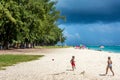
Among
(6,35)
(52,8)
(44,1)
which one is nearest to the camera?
(6,35)

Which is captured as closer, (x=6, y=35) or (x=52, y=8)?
(x=6, y=35)

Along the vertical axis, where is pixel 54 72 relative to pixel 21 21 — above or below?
below

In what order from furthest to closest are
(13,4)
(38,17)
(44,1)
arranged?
(44,1) → (38,17) → (13,4)

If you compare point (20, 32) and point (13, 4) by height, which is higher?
point (13, 4)

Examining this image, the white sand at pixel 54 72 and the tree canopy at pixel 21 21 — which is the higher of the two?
the tree canopy at pixel 21 21

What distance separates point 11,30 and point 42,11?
12.1m

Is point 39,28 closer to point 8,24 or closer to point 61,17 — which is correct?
point 8,24

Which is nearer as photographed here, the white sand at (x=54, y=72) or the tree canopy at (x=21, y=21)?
the white sand at (x=54, y=72)

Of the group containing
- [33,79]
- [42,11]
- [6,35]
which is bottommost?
[33,79]

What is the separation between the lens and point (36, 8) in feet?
295

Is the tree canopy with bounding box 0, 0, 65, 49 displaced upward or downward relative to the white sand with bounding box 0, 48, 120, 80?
upward

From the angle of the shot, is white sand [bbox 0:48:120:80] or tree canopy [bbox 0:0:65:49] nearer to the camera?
white sand [bbox 0:48:120:80]

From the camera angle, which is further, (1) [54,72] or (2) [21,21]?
(2) [21,21]

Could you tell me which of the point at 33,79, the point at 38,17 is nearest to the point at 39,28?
the point at 38,17
